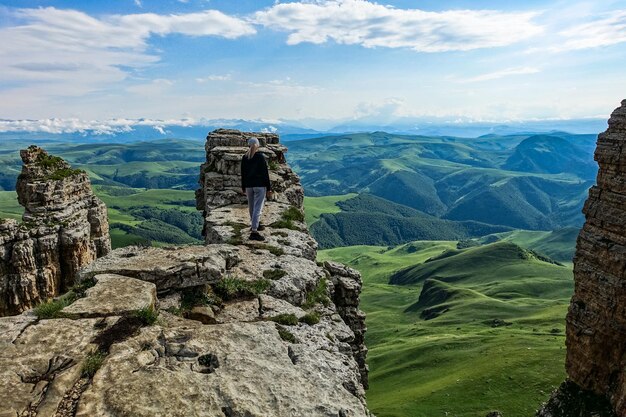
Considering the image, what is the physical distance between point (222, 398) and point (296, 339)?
167 inches

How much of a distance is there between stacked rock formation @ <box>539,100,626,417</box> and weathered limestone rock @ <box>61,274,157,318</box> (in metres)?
51.1

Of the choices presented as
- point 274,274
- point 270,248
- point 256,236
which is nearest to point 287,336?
point 274,274

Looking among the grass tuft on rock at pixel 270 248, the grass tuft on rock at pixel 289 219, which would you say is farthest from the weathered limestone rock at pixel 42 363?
the grass tuft on rock at pixel 289 219

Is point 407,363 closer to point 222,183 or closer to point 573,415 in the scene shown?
point 573,415

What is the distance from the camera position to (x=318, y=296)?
19609 mm

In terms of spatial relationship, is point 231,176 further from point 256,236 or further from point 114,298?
point 114,298

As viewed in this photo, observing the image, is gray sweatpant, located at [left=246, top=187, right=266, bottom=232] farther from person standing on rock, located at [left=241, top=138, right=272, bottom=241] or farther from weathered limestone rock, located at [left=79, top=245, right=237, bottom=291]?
weathered limestone rock, located at [left=79, top=245, right=237, bottom=291]

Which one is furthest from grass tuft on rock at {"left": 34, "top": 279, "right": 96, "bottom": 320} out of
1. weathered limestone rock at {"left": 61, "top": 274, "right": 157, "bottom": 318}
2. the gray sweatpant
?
Result: the gray sweatpant

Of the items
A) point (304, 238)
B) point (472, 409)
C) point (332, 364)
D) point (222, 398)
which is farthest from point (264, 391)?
point (472, 409)

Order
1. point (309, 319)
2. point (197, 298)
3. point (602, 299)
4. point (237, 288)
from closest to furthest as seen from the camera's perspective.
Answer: point (309, 319) → point (197, 298) → point (237, 288) → point (602, 299)

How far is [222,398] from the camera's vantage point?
1050 centimetres

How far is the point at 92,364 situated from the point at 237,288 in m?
6.79

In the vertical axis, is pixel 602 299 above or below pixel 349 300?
below

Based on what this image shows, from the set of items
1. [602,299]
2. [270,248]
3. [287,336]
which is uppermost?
[270,248]
